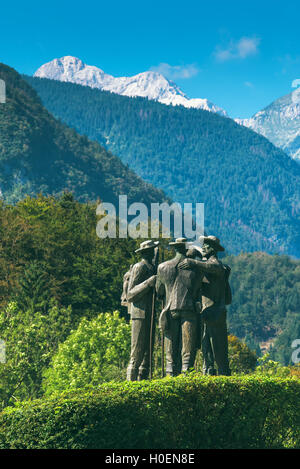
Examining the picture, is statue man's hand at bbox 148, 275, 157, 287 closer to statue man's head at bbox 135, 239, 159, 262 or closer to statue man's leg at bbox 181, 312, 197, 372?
statue man's head at bbox 135, 239, 159, 262

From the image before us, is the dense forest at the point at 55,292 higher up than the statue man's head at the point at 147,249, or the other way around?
the statue man's head at the point at 147,249

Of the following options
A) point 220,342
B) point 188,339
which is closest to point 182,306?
point 188,339

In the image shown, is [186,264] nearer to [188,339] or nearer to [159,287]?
[159,287]

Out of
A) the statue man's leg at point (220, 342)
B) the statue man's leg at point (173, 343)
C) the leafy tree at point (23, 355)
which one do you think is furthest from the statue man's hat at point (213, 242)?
the leafy tree at point (23, 355)

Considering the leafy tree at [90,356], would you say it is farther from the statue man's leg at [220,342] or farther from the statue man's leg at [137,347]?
the statue man's leg at [220,342]

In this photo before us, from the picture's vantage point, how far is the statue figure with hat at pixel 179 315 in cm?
2020

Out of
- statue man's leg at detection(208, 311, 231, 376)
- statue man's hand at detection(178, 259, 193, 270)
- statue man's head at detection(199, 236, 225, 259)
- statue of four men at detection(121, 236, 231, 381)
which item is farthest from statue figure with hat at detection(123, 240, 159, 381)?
statue man's leg at detection(208, 311, 231, 376)

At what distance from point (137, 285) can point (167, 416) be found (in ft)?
18.3

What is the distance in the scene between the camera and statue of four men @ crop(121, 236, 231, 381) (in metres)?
20.2

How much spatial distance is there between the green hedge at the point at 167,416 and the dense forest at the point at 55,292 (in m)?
18.5

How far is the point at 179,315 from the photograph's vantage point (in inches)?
798
